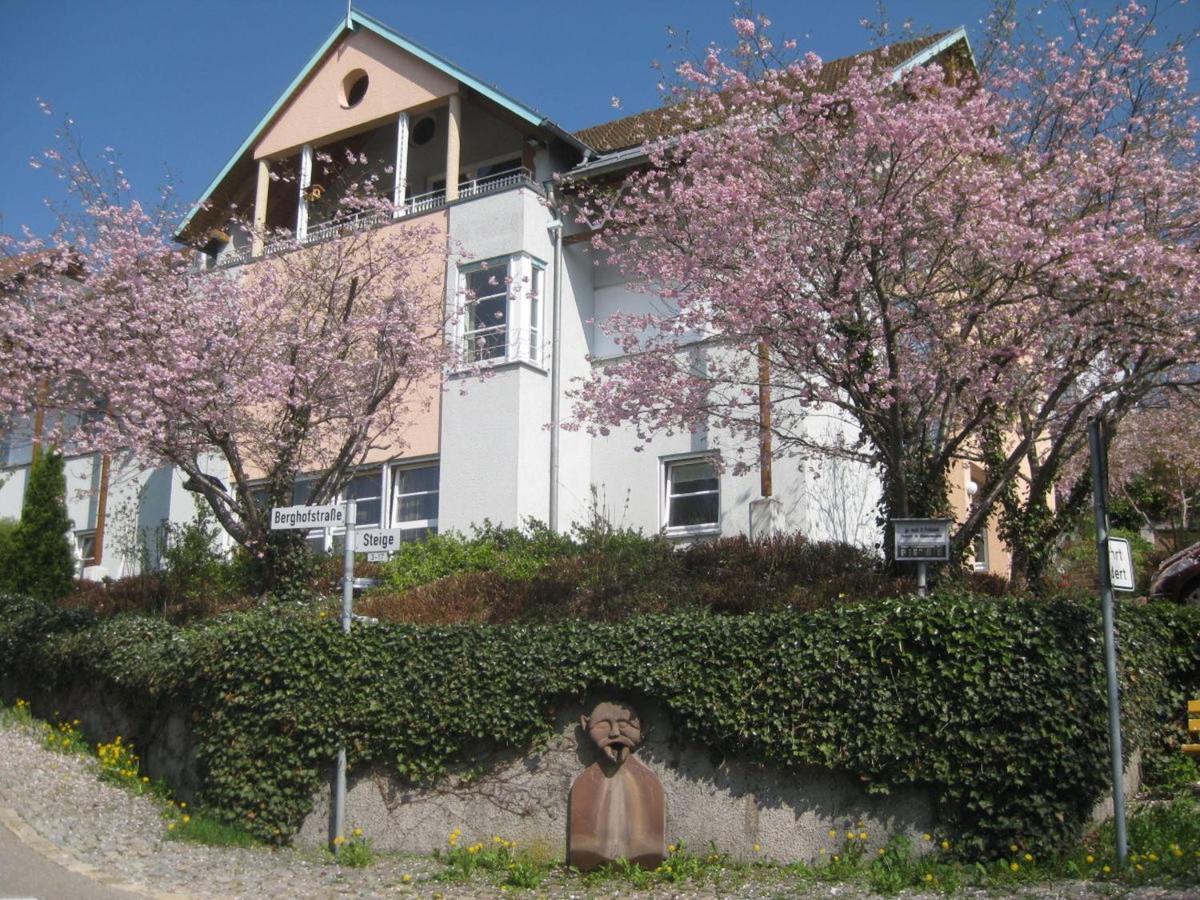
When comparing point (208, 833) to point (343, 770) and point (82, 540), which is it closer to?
point (343, 770)

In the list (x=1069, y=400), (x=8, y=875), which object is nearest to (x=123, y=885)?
(x=8, y=875)

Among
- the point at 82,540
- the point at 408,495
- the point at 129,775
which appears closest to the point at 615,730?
the point at 129,775

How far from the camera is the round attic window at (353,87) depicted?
72.9 ft

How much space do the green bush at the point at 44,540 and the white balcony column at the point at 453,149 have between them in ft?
25.5

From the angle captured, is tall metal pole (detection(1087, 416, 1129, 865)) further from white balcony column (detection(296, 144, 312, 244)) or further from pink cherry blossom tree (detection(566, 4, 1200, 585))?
white balcony column (detection(296, 144, 312, 244))

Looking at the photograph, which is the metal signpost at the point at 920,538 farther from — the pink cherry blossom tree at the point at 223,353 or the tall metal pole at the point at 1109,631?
the pink cherry blossom tree at the point at 223,353

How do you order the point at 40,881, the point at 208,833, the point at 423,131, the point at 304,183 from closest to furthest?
the point at 40,881 → the point at 208,833 → the point at 304,183 → the point at 423,131

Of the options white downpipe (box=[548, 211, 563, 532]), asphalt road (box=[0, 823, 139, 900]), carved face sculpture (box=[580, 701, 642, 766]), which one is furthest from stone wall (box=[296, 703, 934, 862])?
white downpipe (box=[548, 211, 563, 532])

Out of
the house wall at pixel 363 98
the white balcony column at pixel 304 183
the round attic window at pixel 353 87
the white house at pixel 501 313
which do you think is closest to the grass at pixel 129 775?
the white house at pixel 501 313

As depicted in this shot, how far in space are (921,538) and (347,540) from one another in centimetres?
482

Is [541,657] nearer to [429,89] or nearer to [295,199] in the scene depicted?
[429,89]

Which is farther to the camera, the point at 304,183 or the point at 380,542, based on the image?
the point at 304,183

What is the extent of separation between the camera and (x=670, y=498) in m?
18.8

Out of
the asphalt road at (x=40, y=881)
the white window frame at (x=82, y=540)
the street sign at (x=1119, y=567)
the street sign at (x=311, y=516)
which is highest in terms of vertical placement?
the white window frame at (x=82, y=540)
